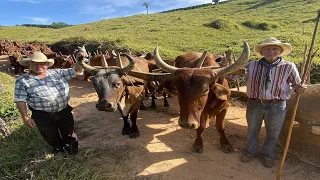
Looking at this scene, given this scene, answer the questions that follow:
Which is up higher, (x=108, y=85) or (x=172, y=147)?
(x=108, y=85)

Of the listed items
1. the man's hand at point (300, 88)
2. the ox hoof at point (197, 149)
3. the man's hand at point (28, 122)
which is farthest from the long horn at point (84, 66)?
the man's hand at point (300, 88)

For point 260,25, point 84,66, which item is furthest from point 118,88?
point 260,25

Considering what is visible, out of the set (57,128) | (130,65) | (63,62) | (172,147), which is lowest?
(172,147)

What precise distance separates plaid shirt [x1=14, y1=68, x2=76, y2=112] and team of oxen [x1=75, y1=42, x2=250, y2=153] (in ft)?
1.83

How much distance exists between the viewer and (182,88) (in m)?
4.16

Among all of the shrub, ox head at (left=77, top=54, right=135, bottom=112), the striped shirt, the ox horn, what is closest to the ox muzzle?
ox head at (left=77, top=54, right=135, bottom=112)

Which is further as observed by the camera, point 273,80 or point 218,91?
point 218,91

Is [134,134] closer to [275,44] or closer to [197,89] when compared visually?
[197,89]

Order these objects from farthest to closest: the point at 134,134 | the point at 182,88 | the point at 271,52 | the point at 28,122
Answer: the point at 134,134 < the point at 28,122 < the point at 271,52 < the point at 182,88

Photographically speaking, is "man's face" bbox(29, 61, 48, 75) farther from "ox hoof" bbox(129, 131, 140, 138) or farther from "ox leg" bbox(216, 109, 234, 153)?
"ox leg" bbox(216, 109, 234, 153)

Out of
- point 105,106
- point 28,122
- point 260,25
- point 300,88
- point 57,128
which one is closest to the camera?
point 300,88

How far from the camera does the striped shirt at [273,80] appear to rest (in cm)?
425

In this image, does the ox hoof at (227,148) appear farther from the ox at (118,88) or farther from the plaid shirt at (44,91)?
the plaid shirt at (44,91)

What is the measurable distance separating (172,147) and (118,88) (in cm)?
155
